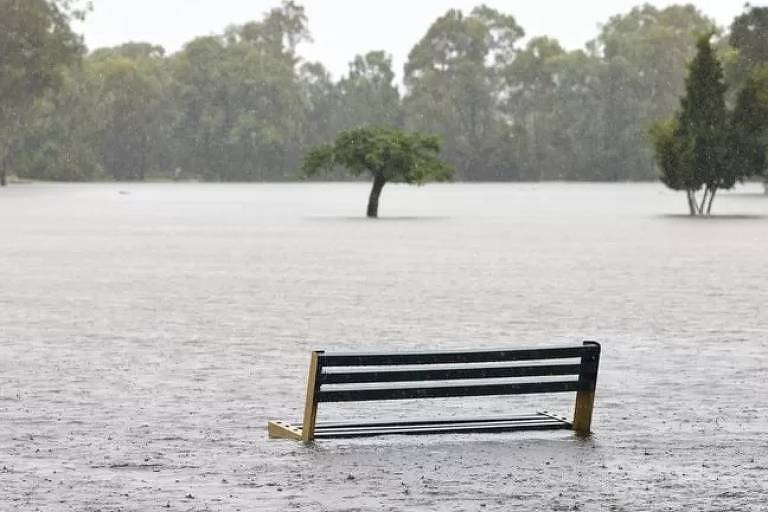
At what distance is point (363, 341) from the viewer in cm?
1738

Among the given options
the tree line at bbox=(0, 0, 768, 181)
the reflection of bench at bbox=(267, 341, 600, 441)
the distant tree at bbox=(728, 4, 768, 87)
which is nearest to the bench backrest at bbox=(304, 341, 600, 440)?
the reflection of bench at bbox=(267, 341, 600, 441)

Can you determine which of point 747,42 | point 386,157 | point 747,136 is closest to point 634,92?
point 747,42

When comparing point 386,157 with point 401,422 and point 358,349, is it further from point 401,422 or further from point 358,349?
point 401,422

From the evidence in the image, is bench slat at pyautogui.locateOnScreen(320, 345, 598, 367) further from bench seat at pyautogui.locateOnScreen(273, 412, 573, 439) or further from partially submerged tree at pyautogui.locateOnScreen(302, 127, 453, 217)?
partially submerged tree at pyautogui.locateOnScreen(302, 127, 453, 217)

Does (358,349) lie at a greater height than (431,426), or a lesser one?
lesser

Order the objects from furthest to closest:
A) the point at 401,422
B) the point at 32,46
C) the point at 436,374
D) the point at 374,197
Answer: the point at 32,46 < the point at 374,197 < the point at 401,422 < the point at 436,374

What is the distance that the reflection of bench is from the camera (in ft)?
34.0

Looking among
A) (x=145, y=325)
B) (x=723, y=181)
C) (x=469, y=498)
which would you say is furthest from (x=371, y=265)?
(x=723, y=181)

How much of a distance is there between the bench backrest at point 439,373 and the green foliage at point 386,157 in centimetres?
4783

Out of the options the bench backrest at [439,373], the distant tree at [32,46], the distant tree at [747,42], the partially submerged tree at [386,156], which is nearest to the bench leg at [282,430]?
the bench backrest at [439,373]

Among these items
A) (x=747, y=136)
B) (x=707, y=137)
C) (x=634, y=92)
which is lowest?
(x=707, y=137)

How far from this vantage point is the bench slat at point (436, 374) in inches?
408

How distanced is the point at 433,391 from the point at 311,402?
29.9 inches

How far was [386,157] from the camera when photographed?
196 feet
